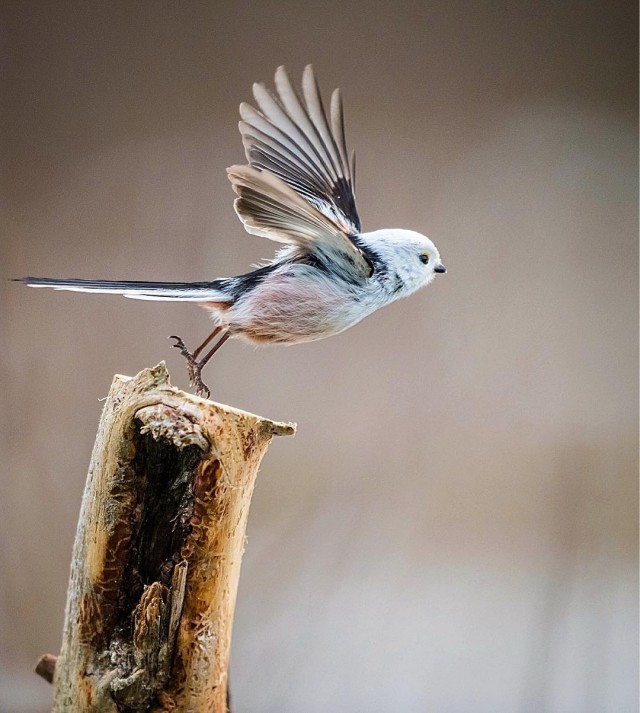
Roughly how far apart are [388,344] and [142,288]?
0.74 meters

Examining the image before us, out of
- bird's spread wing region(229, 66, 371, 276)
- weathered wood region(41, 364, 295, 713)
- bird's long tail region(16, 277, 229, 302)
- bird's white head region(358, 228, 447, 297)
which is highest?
bird's spread wing region(229, 66, 371, 276)

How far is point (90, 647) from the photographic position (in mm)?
808

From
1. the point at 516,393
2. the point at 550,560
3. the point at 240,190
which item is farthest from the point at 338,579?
the point at 240,190

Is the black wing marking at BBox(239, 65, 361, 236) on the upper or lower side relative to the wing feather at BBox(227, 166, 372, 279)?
upper

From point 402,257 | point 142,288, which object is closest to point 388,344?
point 402,257

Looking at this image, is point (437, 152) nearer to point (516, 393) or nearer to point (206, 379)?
point (516, 393)

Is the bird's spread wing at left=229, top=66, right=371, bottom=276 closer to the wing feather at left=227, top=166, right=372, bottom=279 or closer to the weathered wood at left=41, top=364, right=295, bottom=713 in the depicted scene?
the wing feather at left=227, top=166, right=372, bottom=279

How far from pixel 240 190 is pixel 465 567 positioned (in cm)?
103

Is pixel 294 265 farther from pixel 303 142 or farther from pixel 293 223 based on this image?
pixel 303 142

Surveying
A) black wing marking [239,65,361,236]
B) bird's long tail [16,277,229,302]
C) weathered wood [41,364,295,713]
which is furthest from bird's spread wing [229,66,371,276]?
weathered wood [41,364,295,713]

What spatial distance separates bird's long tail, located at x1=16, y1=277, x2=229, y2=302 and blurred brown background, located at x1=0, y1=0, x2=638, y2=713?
1.59 feet

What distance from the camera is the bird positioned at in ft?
2.96

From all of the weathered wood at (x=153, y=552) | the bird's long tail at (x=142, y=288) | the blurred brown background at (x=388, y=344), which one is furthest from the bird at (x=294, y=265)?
the blurred brown background at (x=388, y=344)

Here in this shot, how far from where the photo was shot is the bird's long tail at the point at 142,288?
850 mm
